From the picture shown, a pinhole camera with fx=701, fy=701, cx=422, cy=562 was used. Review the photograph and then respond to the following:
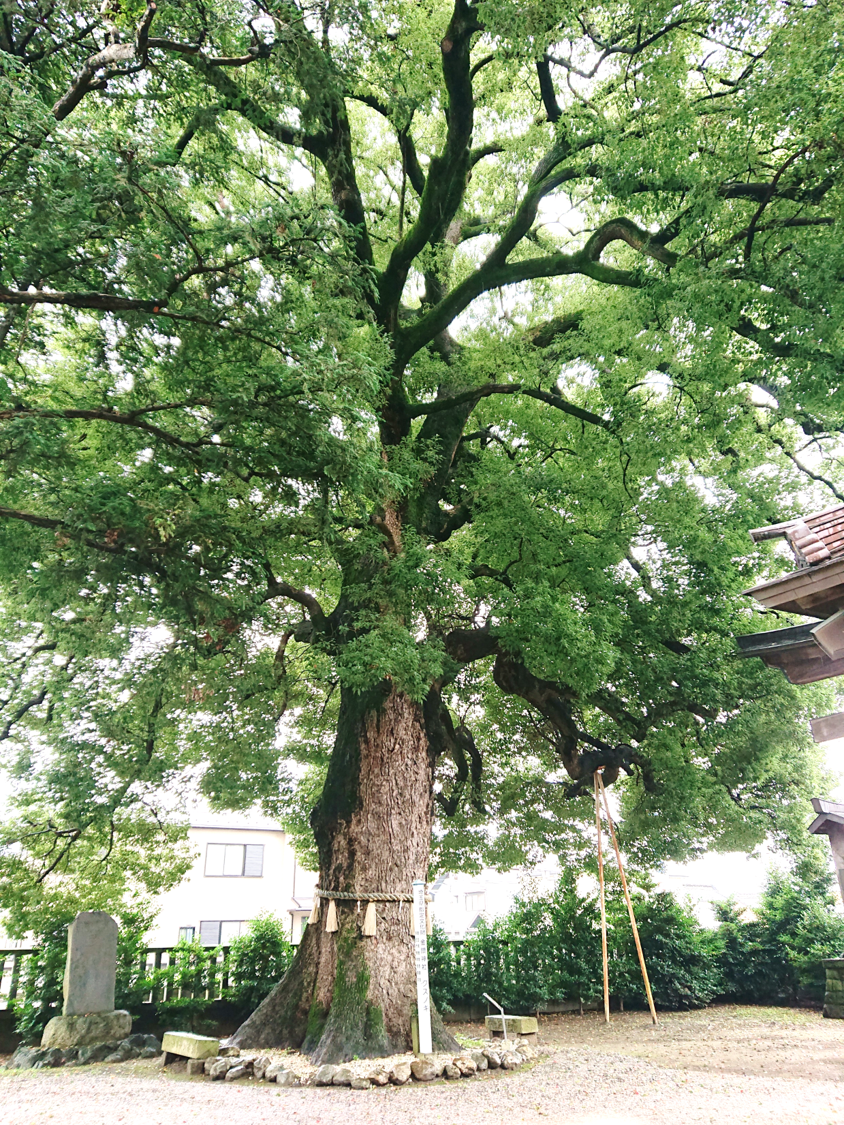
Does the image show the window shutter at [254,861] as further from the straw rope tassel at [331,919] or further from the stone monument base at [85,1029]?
the straw rope tassel at [331,919]

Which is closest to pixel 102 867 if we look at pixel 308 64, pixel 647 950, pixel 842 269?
pixel 647 950

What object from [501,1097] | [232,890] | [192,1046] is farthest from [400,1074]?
[232,890]

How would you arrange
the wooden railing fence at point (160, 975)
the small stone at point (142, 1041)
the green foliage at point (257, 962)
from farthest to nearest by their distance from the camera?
the green foliage at point (257, 962) < the wooden railing fence at point (160, 975) < the small stone at point (142, 1041)

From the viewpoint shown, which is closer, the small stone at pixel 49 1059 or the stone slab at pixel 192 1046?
the stone slab at pixel 192 1046

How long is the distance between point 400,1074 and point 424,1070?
24 cm

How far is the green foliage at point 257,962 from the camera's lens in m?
10.8

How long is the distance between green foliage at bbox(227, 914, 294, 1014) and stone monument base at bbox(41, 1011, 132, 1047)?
2253 mm

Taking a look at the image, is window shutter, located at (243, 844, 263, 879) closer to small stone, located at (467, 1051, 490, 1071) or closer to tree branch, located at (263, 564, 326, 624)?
tree branch, located at (263, 564, 326, 624)

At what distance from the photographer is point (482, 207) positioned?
12.4 metres

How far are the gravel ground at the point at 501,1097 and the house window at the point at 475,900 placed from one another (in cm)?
2651

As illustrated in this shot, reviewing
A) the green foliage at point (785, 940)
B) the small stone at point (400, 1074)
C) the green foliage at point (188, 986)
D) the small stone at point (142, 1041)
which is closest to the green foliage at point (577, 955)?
the green foliage at point (785, 940)

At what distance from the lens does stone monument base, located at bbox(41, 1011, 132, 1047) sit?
8453mm

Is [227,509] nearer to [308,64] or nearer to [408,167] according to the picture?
[308,64]

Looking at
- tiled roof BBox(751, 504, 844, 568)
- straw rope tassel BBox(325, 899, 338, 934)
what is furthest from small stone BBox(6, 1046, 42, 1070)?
tiled roof BBox(751, 504, 844, 568)
